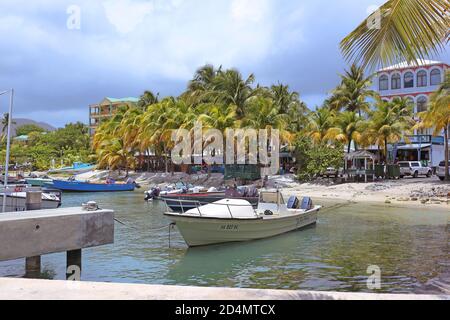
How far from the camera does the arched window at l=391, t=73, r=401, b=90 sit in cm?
6056

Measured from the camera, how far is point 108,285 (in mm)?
5668

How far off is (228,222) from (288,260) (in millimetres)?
2875

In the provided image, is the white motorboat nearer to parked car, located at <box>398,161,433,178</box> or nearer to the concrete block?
the concrete block

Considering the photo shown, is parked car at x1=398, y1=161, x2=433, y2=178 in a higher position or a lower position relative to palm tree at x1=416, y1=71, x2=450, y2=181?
lower

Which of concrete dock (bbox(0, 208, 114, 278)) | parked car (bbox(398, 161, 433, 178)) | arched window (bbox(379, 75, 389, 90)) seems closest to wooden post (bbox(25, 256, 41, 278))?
concrete dock (bbox(0, 208, 114, 278))

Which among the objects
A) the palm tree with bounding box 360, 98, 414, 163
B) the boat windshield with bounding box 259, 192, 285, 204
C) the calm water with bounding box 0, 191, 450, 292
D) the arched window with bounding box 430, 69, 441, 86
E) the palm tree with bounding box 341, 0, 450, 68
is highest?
the arched window with bounding box 430, 69, 441, 86

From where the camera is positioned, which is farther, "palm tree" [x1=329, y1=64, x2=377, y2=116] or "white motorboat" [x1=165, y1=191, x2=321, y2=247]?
"palm tree" [x1=329, y1=64, x2=377, y2=116]

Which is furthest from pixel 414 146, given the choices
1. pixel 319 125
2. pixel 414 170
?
pixel 319 125

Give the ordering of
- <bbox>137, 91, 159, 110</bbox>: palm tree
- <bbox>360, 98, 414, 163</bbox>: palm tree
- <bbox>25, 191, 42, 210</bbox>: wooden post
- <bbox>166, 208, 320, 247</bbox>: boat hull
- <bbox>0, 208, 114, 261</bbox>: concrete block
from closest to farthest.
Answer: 1. <bbox>0, 208, 114, 261</bbox>: concrete block
2. <bbox>166, 208, 320, 247</bbox>: boat hull
3. <bbox>25, 191, 42, 210</bbox>: wooden post
4. <bbox>360, 98, 414, 163</bbox>: palm tree
5. <bbox>137, 91, 159, 110</bbox>: palm tree

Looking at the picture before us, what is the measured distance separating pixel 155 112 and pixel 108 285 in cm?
5419

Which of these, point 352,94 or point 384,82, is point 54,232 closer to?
point 352,94

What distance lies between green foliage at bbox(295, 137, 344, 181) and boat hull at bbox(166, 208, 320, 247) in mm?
25501
